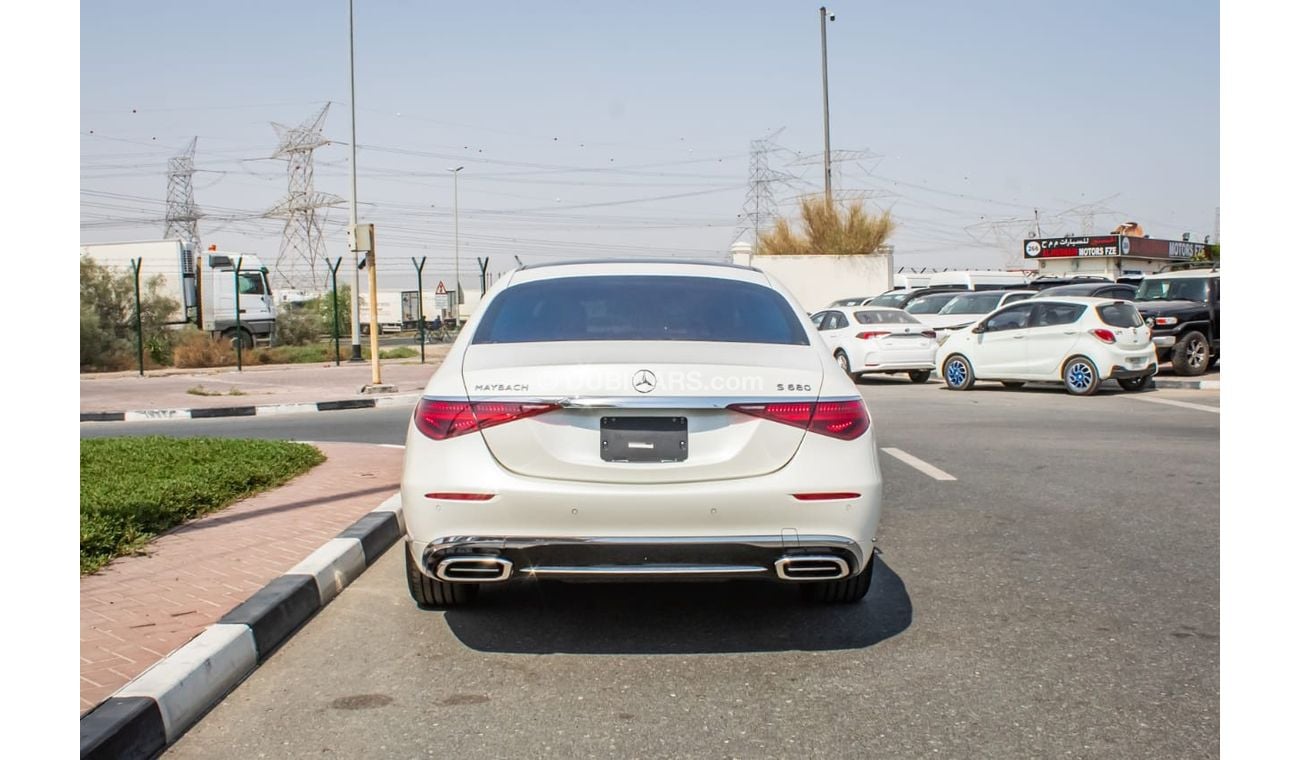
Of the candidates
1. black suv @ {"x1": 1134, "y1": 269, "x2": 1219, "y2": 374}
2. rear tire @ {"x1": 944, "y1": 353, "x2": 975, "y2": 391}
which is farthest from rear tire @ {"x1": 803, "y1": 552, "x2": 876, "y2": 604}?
black suv @ {"x1": 1134, "y1": 269, "x2": 1219, "y2": 374}

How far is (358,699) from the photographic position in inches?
164

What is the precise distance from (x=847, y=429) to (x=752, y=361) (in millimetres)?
451

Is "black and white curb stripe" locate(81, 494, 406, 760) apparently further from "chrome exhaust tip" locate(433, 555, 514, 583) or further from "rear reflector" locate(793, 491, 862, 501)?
"rear reflector" locate(793, 491, 862, 501)

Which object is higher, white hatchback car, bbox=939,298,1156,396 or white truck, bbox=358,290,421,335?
white truck, bbox=358,290,421,335

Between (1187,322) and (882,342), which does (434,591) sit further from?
(1187,322)

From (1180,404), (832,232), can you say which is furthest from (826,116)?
(1180,404)

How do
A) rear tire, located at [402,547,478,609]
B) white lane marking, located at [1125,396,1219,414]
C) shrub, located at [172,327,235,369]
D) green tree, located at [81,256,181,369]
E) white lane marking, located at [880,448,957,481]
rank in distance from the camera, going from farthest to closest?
shrub, located at [172,327,235,369]
green tree, located at [81,256,181,369]
white lane marking, located at [1125,396,1219,414]
white lane marking, located at [880,448,957,481]
rear tire, located at [402,547,478,609]

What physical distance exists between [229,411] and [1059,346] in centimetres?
1220

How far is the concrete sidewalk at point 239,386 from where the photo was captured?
57.7ft

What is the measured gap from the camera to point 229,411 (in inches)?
644

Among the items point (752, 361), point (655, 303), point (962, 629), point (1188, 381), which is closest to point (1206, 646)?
point (962, 629)

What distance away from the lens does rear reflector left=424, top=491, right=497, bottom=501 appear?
438 centimetres

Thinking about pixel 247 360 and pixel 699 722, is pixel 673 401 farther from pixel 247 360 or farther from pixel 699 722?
pixel 247 360

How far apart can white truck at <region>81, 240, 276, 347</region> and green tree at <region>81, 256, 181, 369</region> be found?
72.6 inches
